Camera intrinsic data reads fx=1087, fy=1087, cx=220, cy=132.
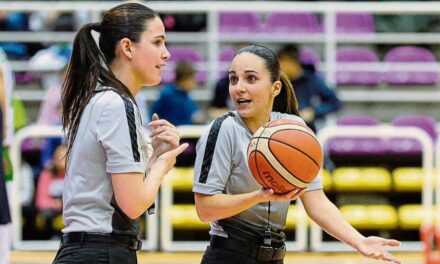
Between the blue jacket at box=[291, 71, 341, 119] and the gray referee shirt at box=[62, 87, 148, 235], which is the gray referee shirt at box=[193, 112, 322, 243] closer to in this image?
the gray referee shirt at box=[62, 87, 148, 235]

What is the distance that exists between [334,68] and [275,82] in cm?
636

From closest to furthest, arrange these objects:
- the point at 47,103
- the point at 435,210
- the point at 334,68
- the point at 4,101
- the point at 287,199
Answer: the point at 287,199 < the point at 4,101 < the point at 435,210 < the point at 47,103 < the point at 334,68

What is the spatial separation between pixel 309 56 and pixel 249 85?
6.51 metres

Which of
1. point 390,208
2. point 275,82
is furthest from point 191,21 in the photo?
point 275,82

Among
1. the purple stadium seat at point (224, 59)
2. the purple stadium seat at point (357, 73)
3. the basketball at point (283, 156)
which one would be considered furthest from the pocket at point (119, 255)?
the purple stadium seat at point (357, 73)

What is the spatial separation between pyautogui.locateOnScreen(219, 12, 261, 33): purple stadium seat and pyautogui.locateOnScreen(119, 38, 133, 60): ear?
7.79 m

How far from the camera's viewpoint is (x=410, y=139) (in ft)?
32.7

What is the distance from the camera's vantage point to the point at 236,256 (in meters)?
4.46

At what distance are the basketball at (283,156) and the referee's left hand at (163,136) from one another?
35 cm

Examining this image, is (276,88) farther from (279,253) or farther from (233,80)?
(279,253)

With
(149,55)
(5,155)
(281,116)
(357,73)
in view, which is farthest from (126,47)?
(357,73)

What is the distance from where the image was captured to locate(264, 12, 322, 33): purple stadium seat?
38.4 ft

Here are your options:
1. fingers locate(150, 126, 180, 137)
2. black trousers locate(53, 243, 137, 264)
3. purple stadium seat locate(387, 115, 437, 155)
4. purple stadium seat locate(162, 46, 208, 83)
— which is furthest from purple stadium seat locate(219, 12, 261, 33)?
black trousers locate(53, 243, 137, 264)

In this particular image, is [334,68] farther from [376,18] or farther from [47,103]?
[47,103]
